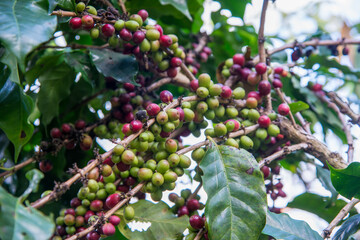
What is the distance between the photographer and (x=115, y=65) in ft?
4.20

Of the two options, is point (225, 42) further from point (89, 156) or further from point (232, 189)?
point (232, 189)

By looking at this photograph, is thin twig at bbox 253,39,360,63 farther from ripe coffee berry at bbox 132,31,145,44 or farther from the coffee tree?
ripe coffee berry at bbox 132,31,145,44

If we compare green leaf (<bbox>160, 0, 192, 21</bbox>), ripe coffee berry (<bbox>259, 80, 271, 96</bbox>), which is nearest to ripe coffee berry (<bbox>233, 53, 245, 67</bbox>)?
ripe coffee berry (<bbox>259, 80, 271, 96</bbox>)

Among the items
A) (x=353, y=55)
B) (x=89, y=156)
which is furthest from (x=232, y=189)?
(x=353, y=55)

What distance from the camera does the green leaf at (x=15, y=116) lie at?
112cm

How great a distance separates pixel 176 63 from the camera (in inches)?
51.9

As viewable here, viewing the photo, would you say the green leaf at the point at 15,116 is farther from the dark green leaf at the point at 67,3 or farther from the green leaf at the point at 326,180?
the green leaf at the point at 326,180

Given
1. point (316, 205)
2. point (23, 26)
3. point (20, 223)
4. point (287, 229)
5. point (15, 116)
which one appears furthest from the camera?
point (316, 205)

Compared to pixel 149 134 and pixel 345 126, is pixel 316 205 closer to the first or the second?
pixel 345 126

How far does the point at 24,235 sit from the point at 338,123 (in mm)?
1375

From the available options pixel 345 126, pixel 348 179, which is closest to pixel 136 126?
pixel 348 179

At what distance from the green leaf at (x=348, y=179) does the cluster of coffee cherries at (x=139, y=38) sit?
0.64 meters

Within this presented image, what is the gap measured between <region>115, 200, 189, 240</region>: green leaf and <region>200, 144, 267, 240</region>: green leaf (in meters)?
0.21

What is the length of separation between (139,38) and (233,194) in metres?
0.58
